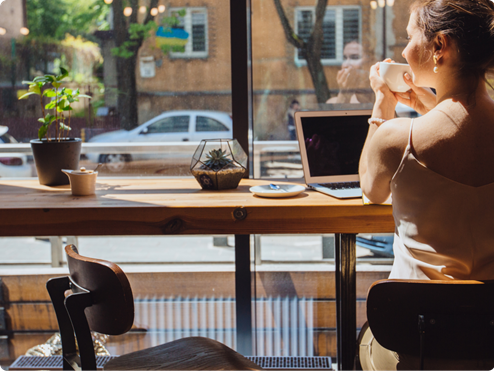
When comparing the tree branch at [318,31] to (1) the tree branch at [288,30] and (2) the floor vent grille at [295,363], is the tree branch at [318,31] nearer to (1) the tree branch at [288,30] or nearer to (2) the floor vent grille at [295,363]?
(1) the tree branch at [288,30]

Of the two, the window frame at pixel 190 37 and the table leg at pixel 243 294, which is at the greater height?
the window frame at pixel 190 37

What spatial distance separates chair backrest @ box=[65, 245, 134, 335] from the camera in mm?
981

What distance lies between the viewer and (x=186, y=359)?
126 centimetres

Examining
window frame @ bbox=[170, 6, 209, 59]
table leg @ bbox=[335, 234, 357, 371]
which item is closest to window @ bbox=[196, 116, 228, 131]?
window frame @ bbox=[170, 6, 209, 59]

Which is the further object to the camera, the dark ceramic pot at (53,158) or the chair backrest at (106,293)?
the dark ceramic pot at (53,158)

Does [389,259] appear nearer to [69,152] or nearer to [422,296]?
[422,296]

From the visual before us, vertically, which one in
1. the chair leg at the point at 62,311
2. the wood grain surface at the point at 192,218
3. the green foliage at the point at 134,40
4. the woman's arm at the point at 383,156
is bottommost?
the chair leg at the point at 62,311

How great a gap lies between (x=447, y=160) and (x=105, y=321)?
84cm

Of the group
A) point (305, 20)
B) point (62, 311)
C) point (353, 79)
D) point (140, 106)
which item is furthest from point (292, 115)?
point (62, 311)

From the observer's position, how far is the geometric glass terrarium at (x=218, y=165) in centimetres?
178

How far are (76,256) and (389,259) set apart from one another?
64.5 inches

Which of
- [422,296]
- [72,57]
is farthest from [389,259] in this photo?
[72,57]

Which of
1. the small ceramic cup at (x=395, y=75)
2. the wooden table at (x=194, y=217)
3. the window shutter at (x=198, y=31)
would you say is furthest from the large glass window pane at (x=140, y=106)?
the small ceramic cup at (x=395, y=75)

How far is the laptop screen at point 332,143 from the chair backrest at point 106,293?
1079 mm
